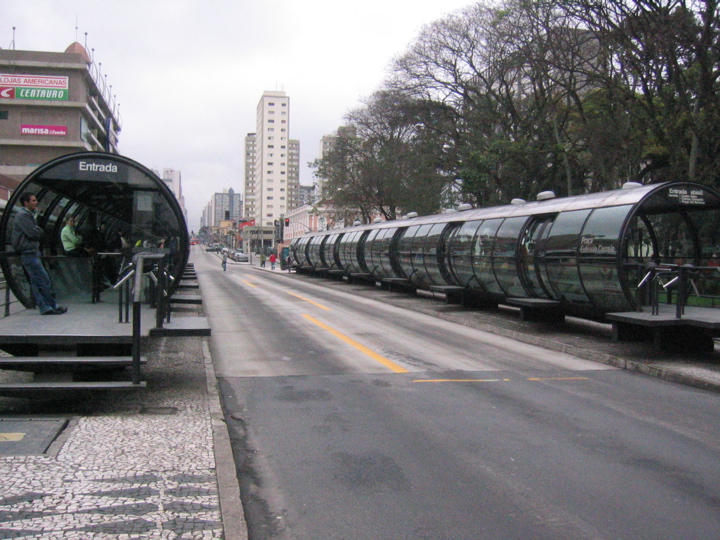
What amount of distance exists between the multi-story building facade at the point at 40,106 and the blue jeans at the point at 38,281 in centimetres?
6153

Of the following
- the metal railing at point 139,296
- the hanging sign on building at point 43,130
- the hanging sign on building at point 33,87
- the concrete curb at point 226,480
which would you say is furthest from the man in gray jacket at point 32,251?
the hanging sign on building at point 33,87

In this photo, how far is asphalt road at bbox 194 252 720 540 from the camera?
4270mm

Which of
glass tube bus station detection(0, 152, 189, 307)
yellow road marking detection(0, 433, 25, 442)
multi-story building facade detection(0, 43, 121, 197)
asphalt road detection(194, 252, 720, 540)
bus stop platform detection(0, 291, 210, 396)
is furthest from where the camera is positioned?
multi-story building facade detection(0, 43, 121, 197)

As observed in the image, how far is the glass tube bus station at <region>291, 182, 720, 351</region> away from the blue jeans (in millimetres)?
8829

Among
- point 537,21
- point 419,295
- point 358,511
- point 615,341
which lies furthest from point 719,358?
point 537,21

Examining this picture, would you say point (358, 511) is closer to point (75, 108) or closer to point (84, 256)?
point (84, 256)

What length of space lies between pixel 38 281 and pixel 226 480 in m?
5.33

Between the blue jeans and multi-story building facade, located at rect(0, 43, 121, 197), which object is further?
multi-story building facade, located at rect(0, 43, 121, 197)

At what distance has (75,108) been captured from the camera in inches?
2667

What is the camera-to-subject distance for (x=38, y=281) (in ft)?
28.2

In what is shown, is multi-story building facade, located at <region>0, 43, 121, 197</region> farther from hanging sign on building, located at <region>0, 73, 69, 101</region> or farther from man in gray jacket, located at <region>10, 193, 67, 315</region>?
man in gray jacket, located at <region>10, 193, 67, 315</region>

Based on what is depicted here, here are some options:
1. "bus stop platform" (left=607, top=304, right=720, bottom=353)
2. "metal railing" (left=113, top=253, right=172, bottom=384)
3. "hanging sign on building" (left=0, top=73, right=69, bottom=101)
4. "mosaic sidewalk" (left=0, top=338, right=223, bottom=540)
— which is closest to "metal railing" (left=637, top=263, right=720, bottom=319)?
"bus stop platform" (left=607, top=304, right=720, bottom=353)

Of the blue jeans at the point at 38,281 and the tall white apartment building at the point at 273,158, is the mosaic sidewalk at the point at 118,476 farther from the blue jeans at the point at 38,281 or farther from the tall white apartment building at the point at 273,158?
the tall white apartment building at the point at 273,158

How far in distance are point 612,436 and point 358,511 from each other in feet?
10.4
